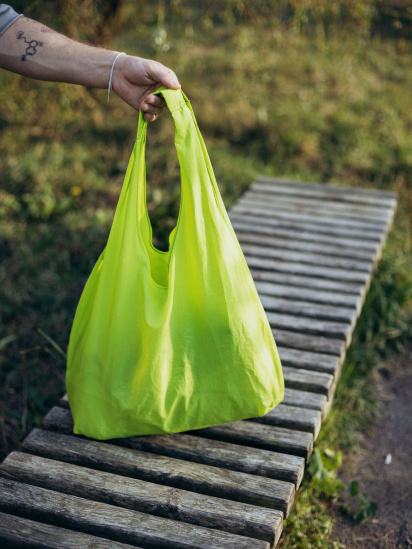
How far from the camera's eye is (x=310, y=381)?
227 cm

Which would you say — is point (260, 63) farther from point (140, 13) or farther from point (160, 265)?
point (160, 265)

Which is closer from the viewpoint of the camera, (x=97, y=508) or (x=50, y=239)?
(x=97, y=508)

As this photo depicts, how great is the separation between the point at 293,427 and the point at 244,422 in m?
0.19

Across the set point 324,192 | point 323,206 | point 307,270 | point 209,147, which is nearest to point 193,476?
point 307,270

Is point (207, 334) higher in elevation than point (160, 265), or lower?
lower

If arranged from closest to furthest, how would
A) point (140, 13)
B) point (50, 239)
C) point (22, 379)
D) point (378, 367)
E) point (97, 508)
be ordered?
point (97, 508) → point (22, 379) → point (378, 367) → point (50, 239) → point (140, 13)

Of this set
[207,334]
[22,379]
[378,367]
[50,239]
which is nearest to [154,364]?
[207,334]

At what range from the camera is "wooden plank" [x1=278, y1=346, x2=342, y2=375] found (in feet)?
7.66

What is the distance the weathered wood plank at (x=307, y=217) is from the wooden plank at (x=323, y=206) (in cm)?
4

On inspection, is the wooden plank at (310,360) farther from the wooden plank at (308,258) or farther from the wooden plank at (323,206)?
the wooden plank at (323,206)

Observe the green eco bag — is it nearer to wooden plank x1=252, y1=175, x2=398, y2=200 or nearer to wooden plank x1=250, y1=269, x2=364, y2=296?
wooden plank x1=250, y1=269, x2=364, y2=296

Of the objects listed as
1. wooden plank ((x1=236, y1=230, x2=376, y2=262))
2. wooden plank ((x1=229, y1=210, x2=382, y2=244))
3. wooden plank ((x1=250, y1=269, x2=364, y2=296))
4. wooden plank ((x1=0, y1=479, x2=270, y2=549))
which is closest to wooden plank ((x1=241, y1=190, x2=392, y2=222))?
wooden plank ((x1=229, y1=210, x2=382, y2=244))

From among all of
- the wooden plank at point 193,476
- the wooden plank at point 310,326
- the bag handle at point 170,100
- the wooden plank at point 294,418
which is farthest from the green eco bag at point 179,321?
the wooden plank at point 310,326

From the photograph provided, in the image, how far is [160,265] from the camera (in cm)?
196
